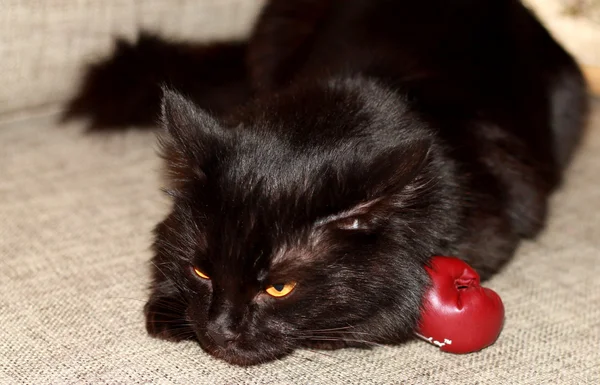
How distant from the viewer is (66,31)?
239 cm

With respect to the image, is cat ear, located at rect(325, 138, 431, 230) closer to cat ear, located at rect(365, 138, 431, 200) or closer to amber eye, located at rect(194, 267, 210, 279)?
cat ear, located at rect(365, 138, 431, 200)

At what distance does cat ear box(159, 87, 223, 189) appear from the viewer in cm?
150

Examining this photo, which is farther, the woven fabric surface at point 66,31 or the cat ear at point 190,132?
the woven fabric surface at point 66,31

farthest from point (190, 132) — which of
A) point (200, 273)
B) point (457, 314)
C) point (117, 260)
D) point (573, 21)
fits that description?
point (573, 21)

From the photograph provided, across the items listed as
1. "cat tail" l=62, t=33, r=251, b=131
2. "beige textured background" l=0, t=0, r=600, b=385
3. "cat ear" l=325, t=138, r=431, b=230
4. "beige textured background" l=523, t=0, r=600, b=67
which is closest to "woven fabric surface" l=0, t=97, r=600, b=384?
"beige textured background" l=0, t=0, r=600, b=385


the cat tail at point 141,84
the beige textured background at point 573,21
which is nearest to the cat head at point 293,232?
the cat tail at point 141,84

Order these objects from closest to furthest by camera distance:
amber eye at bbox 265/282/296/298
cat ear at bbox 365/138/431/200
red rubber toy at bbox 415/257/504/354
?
cat ear at bbox 365/138/431/200, amber eye at bbox 265/282/296/298, red rubber toy at bbox 415/257/504/354

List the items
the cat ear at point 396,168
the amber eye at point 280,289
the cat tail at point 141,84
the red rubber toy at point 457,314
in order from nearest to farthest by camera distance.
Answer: the cat ear at point 396,168 < the amber eye at point 280,289 < the red rubber toy at point 457,314 < the cat tail at point 141,84

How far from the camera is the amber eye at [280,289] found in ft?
4.75

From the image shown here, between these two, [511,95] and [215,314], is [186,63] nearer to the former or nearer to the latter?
[511,95]

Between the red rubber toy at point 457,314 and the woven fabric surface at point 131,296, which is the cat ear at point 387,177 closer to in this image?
the red rubber toy at point 457,314

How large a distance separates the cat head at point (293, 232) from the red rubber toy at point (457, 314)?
4 cm

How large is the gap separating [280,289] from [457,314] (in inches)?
14.9

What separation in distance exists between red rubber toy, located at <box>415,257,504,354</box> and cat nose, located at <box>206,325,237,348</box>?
0.40 metres
